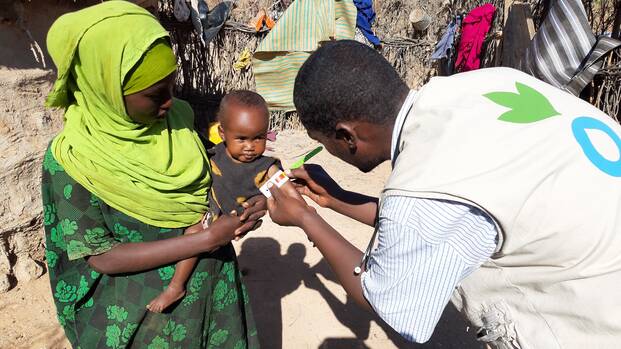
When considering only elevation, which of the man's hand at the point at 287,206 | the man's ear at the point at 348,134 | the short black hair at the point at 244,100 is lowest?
the man's hand at the point at 287,206

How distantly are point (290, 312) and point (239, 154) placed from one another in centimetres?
175

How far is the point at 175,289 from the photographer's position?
1.72m

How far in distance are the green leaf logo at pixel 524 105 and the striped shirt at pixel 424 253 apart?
27 cm

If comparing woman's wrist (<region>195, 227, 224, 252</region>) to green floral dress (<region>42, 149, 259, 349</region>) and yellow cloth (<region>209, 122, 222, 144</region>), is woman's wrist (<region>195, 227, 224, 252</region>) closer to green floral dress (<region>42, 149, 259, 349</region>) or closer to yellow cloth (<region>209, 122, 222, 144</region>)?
green floral dress (<region>42, 149, 259, 349</region>)

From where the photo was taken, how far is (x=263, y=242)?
14.0 ft

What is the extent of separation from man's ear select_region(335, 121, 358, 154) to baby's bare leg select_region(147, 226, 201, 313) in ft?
2.36

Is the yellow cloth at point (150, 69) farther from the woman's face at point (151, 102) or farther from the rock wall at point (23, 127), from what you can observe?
the rock wall at point (23, 127)

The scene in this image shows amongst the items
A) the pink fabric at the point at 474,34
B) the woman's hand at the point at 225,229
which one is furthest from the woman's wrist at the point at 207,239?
the pink fabric at the point at 474,34

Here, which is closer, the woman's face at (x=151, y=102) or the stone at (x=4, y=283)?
the woman's face at (x=151, y=102)

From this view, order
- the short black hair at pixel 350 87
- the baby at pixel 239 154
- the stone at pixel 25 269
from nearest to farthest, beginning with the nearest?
the short black hair at pixel 350 87
the baby at pixel 239 154
the stone at pixel 25 269

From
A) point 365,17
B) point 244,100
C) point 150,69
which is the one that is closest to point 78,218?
point 150,69

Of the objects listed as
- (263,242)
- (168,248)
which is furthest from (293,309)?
(168,248)

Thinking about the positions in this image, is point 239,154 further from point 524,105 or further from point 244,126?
point 524,105

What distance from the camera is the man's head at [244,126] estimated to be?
79.7 inches
